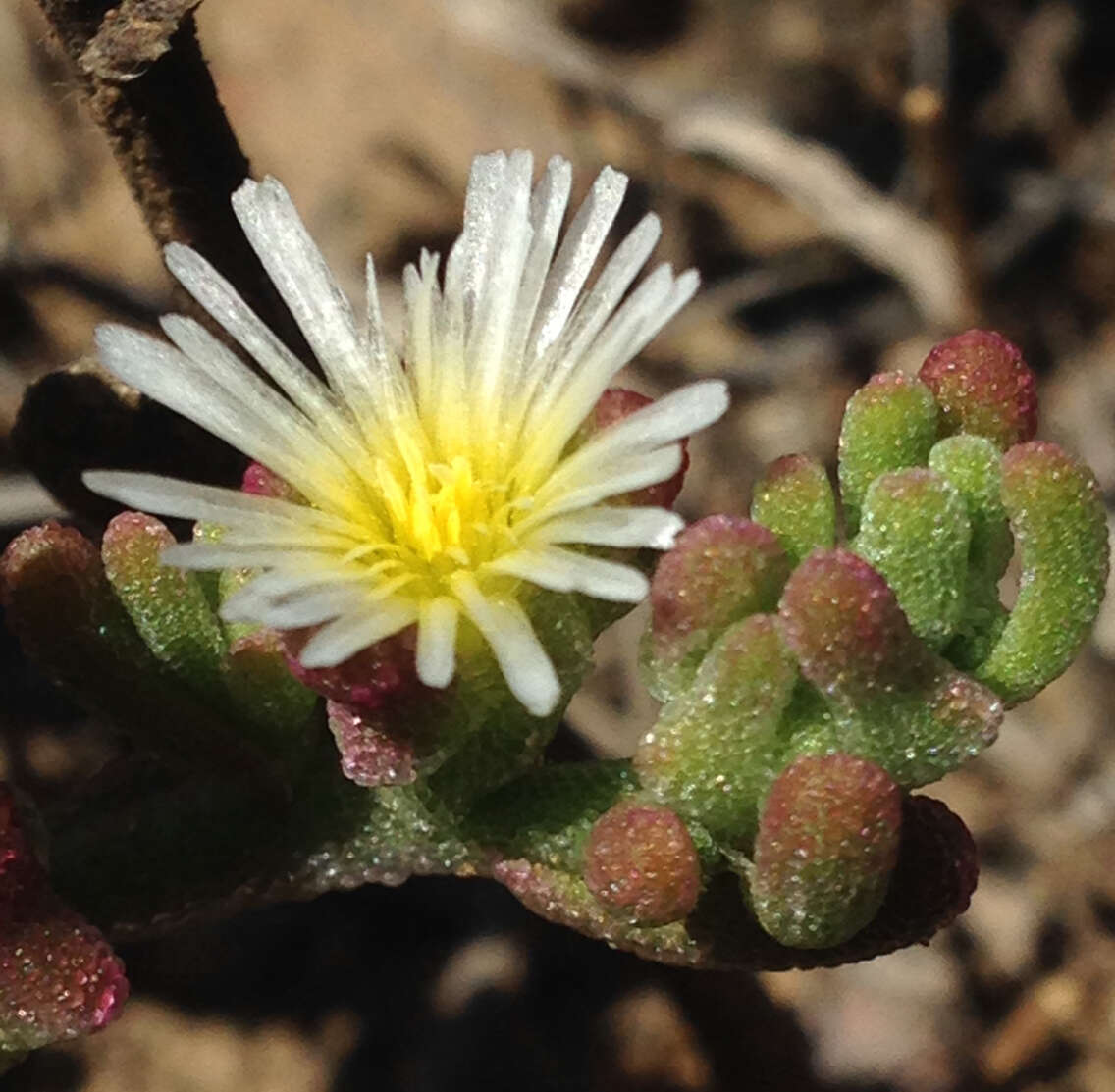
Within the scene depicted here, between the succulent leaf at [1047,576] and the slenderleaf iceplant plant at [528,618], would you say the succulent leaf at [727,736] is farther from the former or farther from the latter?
the succulent leaf at [1047,576]

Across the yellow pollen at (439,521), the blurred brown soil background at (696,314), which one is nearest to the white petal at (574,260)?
the yellow pollen at (439,521)

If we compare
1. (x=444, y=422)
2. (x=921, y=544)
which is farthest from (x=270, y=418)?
(x=921, y=544)

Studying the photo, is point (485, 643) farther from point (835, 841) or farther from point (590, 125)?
point (590, 125)

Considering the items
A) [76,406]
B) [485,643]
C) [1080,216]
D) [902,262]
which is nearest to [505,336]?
[485,643]

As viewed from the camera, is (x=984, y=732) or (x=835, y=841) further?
(x=984, y=732)

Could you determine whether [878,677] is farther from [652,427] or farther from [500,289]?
[500,289]

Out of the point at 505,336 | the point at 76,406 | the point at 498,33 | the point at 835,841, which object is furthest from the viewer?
the point at 498,33

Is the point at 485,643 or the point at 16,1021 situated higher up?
the point at 485,643
